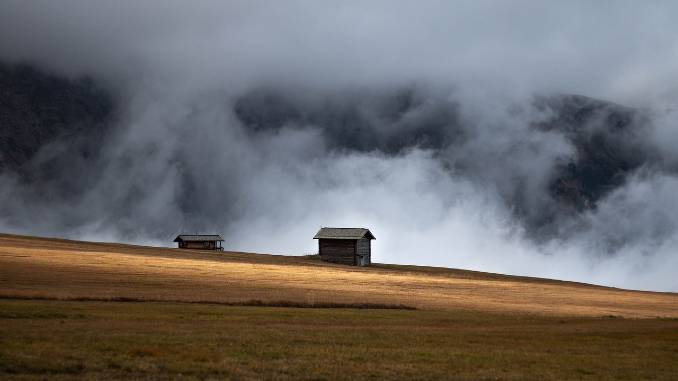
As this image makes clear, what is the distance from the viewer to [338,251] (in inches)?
4510

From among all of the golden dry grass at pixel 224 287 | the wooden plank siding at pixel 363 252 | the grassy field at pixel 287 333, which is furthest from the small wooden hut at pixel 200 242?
the grassy field at pixel 287 333

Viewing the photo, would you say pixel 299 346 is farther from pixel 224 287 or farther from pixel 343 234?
pixel 343 234

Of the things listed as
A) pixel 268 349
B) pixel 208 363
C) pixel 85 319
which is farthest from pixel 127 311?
pixel 208 363

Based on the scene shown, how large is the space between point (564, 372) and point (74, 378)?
15300 mm

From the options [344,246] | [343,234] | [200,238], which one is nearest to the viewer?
[344,246]

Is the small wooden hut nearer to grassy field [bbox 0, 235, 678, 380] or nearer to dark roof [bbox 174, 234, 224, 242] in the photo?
dark roof [bbox 174, 234, 224, 242]

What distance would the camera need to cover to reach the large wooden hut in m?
114

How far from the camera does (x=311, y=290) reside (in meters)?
54.6

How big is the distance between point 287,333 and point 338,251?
8477 cm

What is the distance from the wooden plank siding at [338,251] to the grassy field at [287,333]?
55.0 metres

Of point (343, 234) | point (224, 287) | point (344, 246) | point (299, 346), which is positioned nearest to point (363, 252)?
point (344, 246)

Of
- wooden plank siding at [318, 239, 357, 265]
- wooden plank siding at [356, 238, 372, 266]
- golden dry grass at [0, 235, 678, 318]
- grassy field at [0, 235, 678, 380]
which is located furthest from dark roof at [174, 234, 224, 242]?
grassy field at [0, 235, 678, 380]

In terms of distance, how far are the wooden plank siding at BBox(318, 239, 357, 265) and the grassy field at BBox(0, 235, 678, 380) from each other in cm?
5496

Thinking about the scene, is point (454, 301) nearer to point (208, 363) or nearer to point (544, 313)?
point (544, 313)
